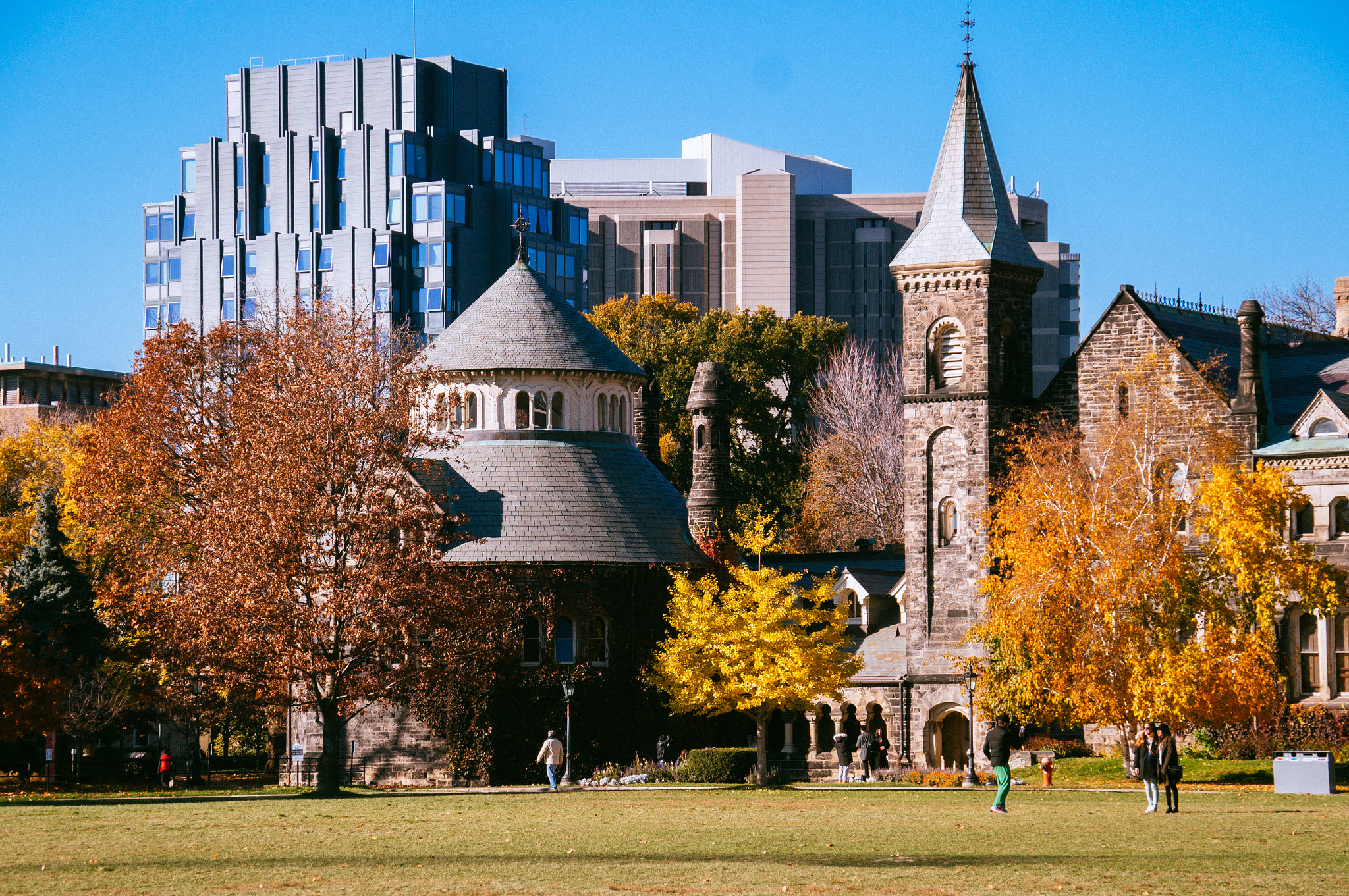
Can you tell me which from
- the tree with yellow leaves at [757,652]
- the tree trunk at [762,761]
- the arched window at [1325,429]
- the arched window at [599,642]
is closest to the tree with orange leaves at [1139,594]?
the arched window at [1325,429]

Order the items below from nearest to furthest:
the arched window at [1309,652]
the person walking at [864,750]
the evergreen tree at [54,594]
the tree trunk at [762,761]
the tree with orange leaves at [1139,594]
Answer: the tree with orange leaves at [1139,594], the tree trunk at [762,761], the arched window at [1309,652], the person walking at [864,750], the evergreen tree at [54,594]

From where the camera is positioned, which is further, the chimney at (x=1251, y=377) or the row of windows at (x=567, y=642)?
the row of windows at (x=567, y=642)

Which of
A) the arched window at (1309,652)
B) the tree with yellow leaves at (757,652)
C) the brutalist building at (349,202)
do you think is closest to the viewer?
the tree with yellow leaves at (757,652)

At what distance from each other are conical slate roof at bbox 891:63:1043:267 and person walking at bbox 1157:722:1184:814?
23.0 m

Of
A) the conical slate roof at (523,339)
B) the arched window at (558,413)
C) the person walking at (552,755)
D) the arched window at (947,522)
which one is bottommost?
the person walking at (552,755)

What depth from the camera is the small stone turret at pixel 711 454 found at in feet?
186

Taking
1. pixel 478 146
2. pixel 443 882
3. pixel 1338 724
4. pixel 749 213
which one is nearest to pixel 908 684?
pixel 1338 724

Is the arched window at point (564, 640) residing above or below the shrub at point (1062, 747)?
above

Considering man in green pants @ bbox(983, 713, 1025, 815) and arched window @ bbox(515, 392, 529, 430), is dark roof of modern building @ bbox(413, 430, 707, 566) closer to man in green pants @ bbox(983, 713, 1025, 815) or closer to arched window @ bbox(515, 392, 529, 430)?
arched window @ bbox(515, 392, 529, 430)

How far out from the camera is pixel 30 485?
218 feet

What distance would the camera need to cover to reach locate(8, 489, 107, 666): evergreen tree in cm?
5431

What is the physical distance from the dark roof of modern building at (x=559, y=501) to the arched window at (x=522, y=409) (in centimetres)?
53

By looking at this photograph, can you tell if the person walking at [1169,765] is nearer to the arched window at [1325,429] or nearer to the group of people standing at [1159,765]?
the group of people standing at [1159,765]

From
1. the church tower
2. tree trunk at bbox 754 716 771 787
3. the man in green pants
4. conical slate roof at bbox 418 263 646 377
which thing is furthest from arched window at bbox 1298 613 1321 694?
conical slate roof at bbox 418 263 646 377
